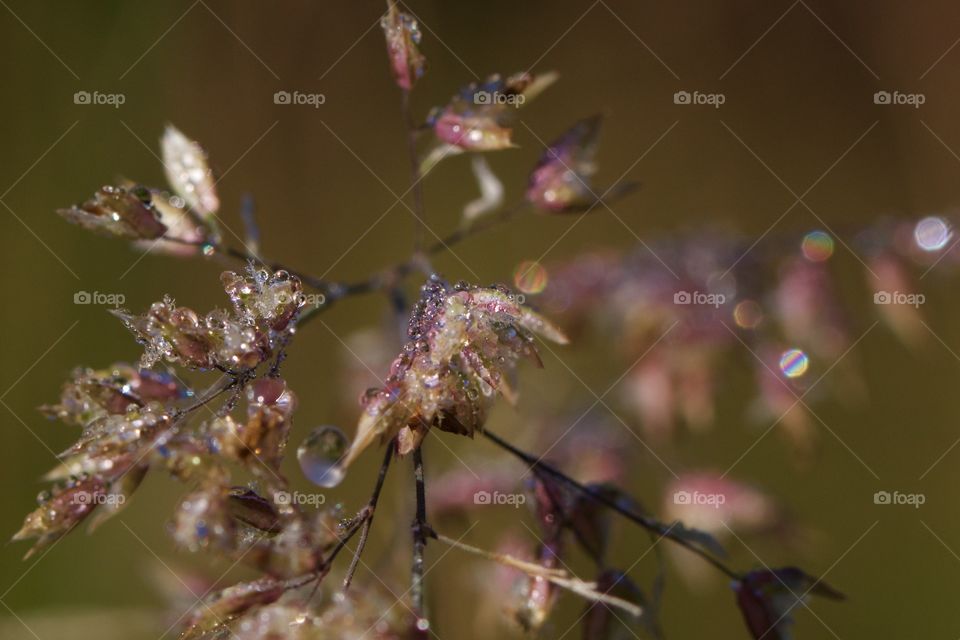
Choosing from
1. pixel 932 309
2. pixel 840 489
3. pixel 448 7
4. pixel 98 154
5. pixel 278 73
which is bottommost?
pixel 98 154

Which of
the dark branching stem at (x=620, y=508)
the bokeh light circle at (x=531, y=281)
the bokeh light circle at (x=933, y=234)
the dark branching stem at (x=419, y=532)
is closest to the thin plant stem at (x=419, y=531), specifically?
the dark branching stem at (x=419, y=532)

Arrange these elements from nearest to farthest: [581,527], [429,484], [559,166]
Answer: [581,527] < [559,166] < [429,484]

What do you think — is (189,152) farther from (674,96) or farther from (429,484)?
(674,96)

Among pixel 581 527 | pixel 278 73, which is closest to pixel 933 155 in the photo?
pixel 278 73

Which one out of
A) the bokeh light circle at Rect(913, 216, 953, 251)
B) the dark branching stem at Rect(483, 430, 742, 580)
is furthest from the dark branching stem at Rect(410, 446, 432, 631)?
the bokeh light circle at Rect(913, 216, 953, 251)

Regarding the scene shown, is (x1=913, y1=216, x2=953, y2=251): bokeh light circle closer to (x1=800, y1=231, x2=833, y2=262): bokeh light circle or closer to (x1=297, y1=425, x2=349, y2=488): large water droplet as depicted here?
(x1=800, y1=231, x2=833, y2=262): bokeh light circle

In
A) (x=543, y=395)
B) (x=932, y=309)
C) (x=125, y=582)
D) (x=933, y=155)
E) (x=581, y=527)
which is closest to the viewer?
(x=581, y=527)

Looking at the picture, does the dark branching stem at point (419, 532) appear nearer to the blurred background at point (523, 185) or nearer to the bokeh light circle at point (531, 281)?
the bokeh light circle at point (531, 281)

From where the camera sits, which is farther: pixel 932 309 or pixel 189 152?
pixel 932 309
